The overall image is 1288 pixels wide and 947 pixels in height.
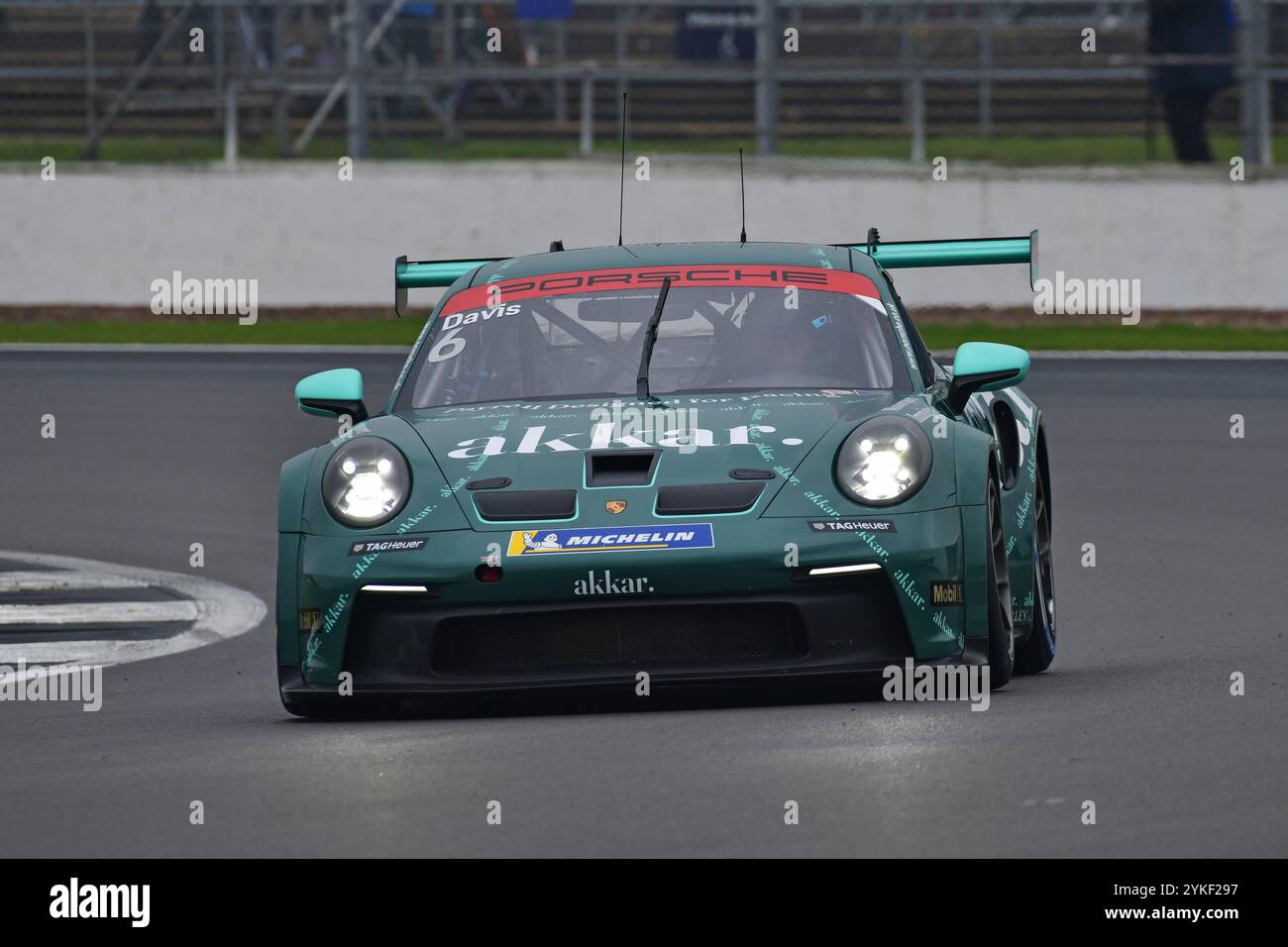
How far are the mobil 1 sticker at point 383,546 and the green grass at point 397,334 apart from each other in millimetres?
12601

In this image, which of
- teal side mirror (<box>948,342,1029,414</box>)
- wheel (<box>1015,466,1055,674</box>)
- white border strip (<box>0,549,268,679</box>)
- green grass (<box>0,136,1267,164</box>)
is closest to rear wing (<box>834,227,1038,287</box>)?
wheel (<box>1015,466,1055,674</box>)

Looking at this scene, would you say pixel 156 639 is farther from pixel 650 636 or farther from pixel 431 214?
pixel 431 214

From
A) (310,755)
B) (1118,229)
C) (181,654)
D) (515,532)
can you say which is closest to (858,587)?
(515,532)

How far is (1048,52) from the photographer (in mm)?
22062

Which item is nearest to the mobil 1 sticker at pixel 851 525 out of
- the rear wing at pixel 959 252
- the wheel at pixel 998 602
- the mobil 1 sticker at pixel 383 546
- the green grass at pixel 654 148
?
the wheel at pixel 998 602

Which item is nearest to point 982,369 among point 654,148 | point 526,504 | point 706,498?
point 706,498

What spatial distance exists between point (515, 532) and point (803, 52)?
15764 mm

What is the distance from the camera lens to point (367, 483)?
6441 mm

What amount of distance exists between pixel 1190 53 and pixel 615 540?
16.2 m

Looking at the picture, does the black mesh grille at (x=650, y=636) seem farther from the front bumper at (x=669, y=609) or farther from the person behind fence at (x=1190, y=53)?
the person behind fence at (x=1190, y=53)

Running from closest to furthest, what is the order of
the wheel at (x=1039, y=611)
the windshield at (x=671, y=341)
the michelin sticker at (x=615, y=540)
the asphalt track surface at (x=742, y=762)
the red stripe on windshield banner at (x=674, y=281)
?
the asphalt track surface at (x=742, y=762)
the michelin sticker at (x=615, y=540)
the windshield at (x=671, y=341)
the wheel at (x=1039, y=611)
the red stripe on windshield banner at (x=674, y=281)

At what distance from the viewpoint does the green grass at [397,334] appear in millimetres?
19266

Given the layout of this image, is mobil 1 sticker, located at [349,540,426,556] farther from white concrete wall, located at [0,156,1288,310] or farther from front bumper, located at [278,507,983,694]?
white concrete wall, located at [0,156,1288,310]
